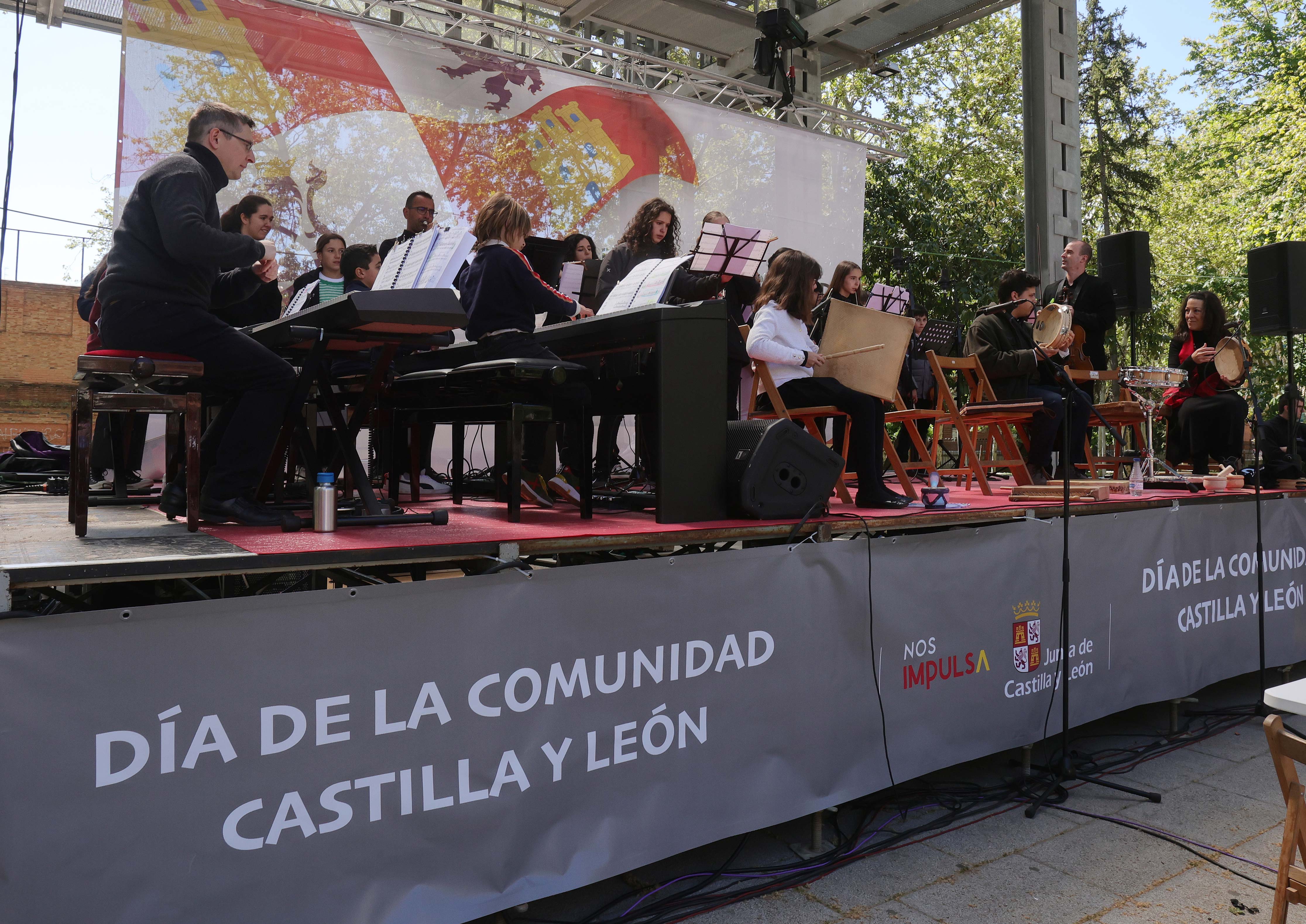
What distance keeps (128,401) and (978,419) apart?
407 centimetres

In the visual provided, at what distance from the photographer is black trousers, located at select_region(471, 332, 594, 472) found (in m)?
3.34

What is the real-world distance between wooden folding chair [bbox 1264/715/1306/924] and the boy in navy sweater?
7.89 ft

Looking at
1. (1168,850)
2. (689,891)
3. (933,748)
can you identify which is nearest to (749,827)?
(689,891)

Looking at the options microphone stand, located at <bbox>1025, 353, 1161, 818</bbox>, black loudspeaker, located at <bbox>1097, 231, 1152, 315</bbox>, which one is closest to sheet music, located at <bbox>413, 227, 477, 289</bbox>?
microphone stand, located at <bbox>1025, 353, 1161, 818</bbox>

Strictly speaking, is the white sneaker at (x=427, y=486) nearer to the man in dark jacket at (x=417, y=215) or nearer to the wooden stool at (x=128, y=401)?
the man in dark jacket at (x=417, y=215)

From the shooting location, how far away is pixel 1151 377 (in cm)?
518

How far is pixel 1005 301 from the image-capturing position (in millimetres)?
5602

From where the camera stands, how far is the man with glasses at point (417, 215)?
6.17 m

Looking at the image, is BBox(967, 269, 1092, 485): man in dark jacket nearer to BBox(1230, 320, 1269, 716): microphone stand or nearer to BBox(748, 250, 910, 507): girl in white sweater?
BBox(1230, 320, 1269, 716): microphone stand

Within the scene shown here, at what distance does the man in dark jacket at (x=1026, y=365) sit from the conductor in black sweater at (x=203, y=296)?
3.93 metres

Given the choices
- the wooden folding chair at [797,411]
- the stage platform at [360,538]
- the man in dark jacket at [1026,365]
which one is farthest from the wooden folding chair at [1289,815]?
the man in dark jacket at [1026,365]

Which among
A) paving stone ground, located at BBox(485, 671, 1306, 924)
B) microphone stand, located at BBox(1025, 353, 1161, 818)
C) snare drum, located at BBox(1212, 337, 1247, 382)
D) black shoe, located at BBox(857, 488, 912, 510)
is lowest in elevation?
paving stone ground, located at BBox(485, 671, 1306, 924)

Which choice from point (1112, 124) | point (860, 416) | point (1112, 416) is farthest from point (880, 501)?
point (1112, 124)

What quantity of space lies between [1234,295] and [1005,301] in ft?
47.9
